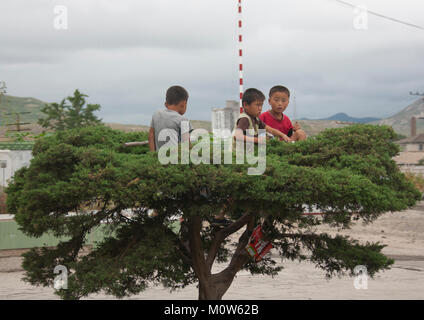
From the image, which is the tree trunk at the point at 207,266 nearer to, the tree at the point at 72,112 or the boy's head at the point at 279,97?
the boy's head at the point at 279,97

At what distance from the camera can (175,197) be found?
4879mm

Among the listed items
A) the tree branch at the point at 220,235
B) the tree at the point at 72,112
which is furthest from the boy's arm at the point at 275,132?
the tree at the point at 72,112

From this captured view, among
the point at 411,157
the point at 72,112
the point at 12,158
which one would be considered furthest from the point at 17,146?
the point at 411,157

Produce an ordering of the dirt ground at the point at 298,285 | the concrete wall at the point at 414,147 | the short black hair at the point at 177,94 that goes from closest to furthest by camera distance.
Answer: the short black hair at the point at 177,94 → the dirt ground at the point at 298,285 → the concrete wall at the point at 414,147

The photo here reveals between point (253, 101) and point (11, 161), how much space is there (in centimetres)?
1402

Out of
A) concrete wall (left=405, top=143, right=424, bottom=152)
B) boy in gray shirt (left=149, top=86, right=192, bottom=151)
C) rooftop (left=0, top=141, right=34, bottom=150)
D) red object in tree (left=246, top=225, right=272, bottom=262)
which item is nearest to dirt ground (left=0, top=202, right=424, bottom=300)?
red object in tree (left=246, top=225, right=272, bottom=262)

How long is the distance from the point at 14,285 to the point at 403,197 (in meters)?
8.31

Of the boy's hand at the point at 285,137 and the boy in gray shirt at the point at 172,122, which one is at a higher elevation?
the boy in gray shirt at the point at 172,122

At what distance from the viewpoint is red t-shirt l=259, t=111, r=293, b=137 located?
636 centimetres

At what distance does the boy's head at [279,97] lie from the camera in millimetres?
6172
